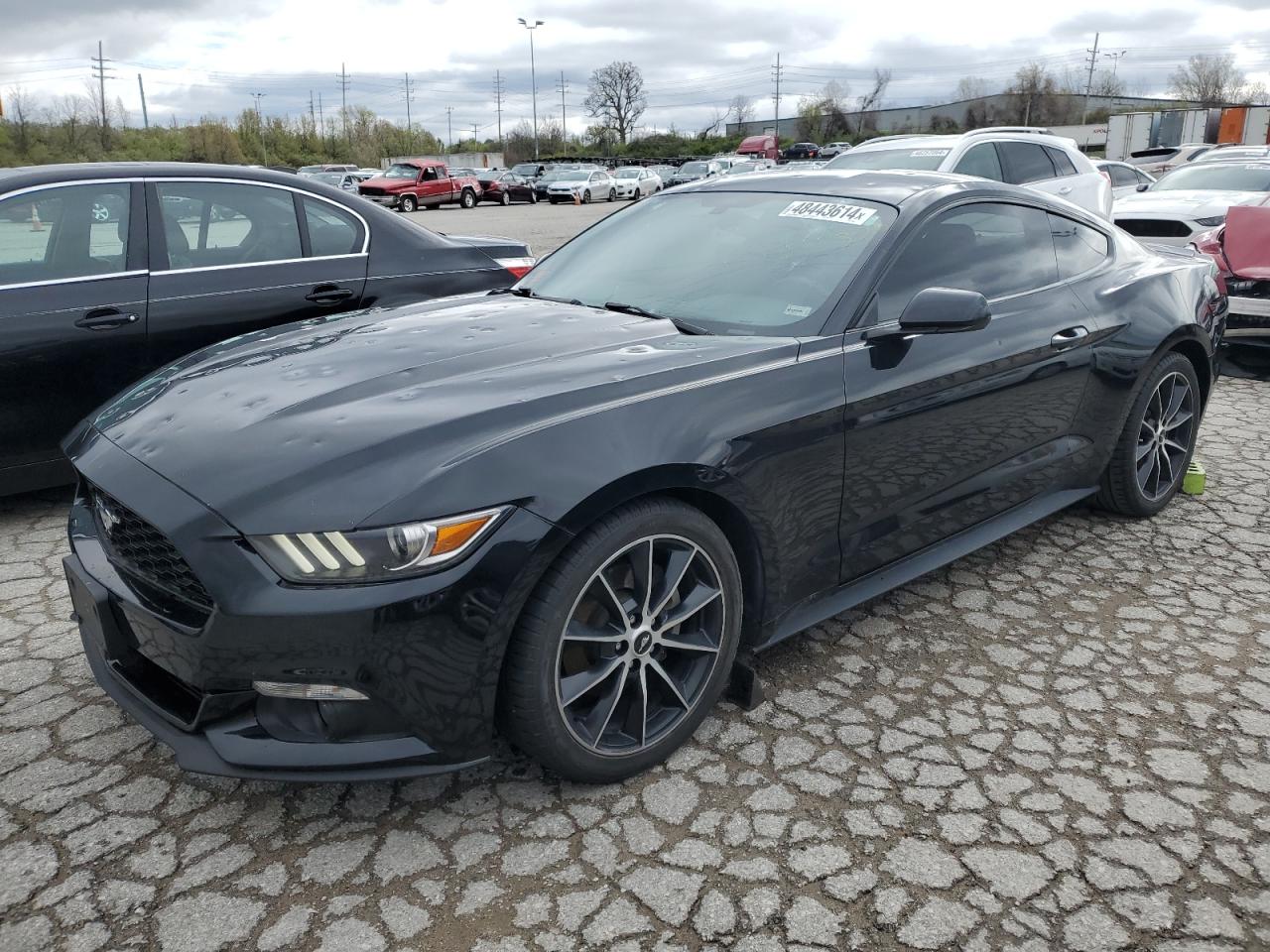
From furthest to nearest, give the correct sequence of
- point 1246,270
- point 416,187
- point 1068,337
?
point 416,187 → point 1246,270 → point 1068,337

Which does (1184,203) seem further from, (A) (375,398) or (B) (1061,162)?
(A) (375,398)

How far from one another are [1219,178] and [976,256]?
9326 millimetres

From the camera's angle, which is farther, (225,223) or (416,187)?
(416,187)

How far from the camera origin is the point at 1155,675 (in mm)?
3162

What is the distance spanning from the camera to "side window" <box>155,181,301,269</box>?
4.52 m

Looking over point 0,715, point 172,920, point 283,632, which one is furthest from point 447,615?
point 0,715

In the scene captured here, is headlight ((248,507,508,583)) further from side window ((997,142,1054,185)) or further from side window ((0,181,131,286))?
side window ((997,142,1054,185))

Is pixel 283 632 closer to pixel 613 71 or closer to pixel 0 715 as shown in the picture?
pixel 0 715

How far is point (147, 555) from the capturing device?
230 centimetres

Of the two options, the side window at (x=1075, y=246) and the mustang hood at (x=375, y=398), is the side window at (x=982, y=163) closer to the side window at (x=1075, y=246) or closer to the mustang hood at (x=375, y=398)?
the side window at (x=1075, y=246)

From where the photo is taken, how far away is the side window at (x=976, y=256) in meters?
3.16

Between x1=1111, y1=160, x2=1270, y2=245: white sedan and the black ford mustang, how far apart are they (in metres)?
6.04

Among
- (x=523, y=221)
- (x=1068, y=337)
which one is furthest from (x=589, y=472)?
(x=523, y=221)

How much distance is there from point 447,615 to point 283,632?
0.34 metres
